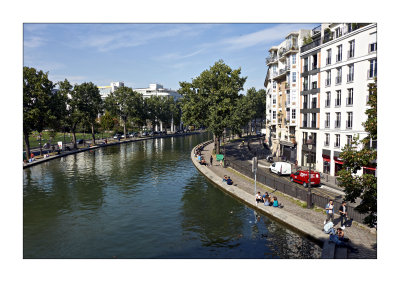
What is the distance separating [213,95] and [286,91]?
44.8ft

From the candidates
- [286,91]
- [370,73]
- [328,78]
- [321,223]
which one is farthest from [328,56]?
[321,223]

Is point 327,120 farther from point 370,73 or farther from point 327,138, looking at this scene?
point 370,73

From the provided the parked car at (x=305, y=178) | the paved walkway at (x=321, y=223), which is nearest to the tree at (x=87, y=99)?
the paved walkway at (x=321, y=223)

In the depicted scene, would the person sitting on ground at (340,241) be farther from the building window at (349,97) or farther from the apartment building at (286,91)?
the apartment building at (286,91)

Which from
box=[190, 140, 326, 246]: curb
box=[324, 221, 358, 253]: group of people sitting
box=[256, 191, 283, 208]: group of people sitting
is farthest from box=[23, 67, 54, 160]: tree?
box=[324, 221, 358, 253]: group of people sitting

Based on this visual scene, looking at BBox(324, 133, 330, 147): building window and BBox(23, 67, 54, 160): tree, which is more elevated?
BBox(23, 67, 54, 160): tree

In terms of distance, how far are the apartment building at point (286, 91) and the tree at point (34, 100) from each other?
4542cm

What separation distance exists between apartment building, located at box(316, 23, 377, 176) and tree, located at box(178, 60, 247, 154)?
1842 cm

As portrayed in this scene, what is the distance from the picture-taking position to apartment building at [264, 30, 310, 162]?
48.2 meters

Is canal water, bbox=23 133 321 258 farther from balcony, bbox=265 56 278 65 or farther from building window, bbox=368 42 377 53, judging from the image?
balcony, bbox=265 56 278 65

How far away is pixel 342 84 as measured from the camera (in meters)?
36.5

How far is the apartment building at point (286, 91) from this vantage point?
48.2 meters

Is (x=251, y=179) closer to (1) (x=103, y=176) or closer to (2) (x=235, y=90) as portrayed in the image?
(1) (x=103, y=176)
